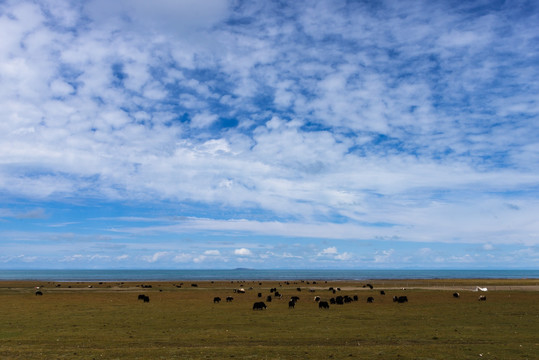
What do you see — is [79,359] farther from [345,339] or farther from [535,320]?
[535,320]

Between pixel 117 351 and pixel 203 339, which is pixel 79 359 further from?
pixel 203 339

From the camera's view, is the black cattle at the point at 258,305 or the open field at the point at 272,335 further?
the black cattle at the point at 258,305

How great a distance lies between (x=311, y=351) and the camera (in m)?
18.1

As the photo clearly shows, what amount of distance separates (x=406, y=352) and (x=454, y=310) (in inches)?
866

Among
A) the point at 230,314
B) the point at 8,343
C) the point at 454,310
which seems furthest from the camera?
the point at 454,310

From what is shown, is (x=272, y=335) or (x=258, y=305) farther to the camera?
(x=258, y=305)

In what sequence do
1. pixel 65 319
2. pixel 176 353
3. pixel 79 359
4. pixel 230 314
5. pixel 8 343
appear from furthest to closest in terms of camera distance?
pixel 230 314 < pixel 65 319 < pixel 8 343 < pixel 176 353 < pixel 79 359

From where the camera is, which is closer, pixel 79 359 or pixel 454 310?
pixel 79 359

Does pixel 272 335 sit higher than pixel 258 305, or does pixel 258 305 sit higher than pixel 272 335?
pixel 258 305

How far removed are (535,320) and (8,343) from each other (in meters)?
32.8

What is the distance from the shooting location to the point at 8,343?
20641 mm

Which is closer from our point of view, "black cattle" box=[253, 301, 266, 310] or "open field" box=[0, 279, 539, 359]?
"open field" box=[0, 279, 539, 359]

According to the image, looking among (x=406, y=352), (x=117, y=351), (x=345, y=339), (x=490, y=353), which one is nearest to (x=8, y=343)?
(x=117, y=351)

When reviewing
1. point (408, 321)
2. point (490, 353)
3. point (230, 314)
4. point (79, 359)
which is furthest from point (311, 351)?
point (230, 314)
